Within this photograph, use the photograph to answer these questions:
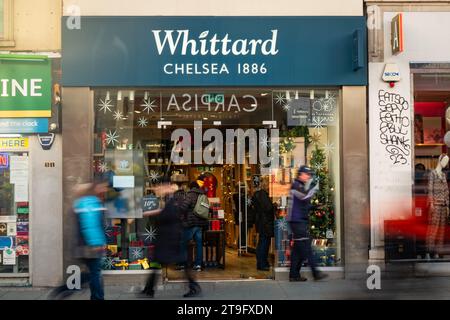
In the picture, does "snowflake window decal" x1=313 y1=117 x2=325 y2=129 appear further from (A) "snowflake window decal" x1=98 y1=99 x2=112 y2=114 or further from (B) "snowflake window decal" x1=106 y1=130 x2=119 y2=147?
(A) "snowflake window decal" x1=98 y1=99 x2=112 y2=114

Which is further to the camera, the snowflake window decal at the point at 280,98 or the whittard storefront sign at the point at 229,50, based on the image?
the snowflake window decal at the point at 280,98

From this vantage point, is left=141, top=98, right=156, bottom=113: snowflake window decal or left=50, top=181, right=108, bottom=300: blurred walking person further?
left=141, top=98, right=156, bottom=113: snowflake window decal

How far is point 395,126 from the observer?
1186 cm

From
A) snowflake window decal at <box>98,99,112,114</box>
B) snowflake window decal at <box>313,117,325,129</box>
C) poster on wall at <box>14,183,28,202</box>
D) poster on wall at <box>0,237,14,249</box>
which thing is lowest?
poster on wall at <box>0,237,14,249</box>

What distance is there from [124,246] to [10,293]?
2.06m

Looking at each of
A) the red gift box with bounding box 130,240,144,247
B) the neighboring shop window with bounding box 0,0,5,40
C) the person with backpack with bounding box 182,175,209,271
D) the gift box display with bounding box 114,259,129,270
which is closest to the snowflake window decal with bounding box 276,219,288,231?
the person with backpack with bounding box 182,175,209,271

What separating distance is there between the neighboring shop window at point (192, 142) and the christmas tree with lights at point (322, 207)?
18 millimetres

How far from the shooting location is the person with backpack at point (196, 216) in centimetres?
1266

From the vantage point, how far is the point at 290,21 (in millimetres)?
11820

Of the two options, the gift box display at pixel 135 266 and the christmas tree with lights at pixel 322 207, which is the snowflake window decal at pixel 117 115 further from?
the christmas tree with lights at pixel 322 207

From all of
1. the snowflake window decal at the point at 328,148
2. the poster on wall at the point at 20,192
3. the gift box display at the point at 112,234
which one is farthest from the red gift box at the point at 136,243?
the snowflake window decal at the point at 328,148

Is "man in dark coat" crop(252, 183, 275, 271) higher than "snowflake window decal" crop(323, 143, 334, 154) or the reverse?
the reverse

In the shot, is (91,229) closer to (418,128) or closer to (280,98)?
(280,98)

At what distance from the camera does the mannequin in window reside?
1206 cm
